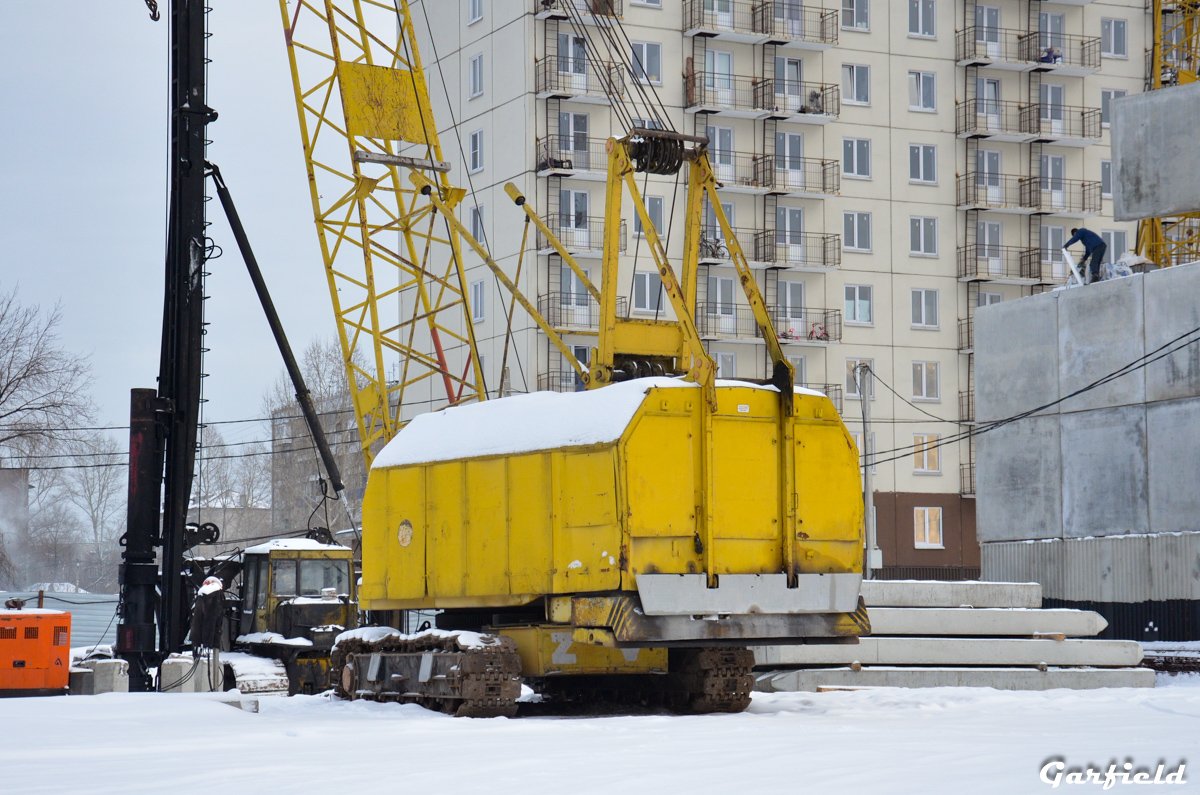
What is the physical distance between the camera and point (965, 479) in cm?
5784

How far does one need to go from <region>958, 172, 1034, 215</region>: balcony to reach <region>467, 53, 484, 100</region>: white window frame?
19.8 m

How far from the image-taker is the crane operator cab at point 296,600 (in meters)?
23.7

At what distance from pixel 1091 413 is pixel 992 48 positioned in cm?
3362

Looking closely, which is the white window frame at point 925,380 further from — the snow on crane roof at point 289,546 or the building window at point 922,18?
the snow on crane roof at point 289,546

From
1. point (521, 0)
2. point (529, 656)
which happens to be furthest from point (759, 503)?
point (521, 0)

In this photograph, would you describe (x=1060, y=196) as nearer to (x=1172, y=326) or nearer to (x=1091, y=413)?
(x=1091, y=413)

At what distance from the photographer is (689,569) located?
582 inches

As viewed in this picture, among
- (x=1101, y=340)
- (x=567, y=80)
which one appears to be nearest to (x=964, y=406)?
(x=567, y=80)

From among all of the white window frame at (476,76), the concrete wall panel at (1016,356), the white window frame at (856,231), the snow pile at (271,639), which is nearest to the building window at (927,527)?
the white window frame at (856,231)

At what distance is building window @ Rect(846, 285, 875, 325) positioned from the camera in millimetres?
56969

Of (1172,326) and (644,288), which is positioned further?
(644,288)

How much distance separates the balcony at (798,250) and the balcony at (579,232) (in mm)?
6150

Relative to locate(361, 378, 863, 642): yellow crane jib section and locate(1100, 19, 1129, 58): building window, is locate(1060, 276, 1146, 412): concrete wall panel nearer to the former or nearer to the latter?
locate(361, 378, 863, 642): yellow crane jib section

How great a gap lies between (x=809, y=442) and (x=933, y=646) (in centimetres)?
543
